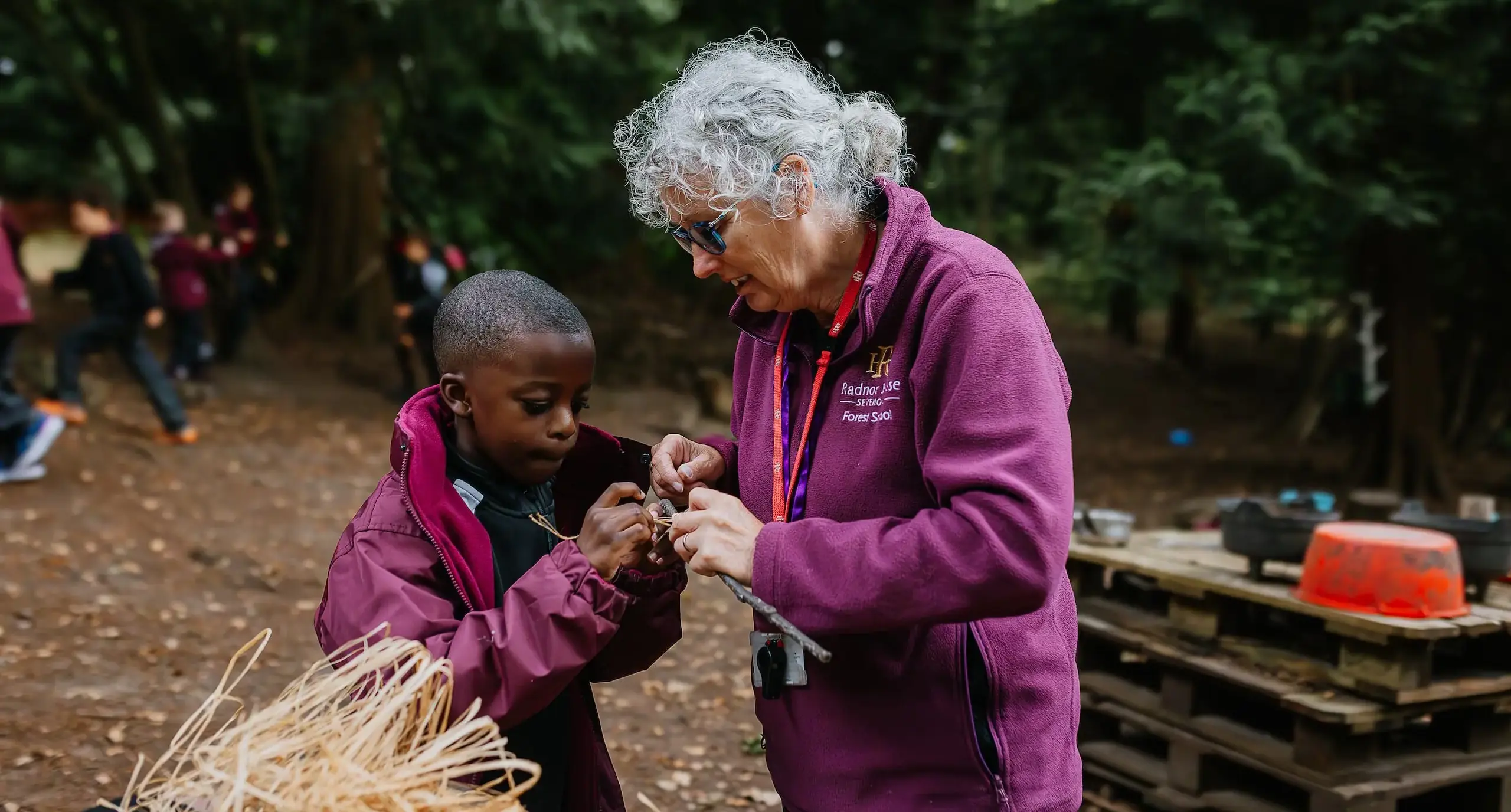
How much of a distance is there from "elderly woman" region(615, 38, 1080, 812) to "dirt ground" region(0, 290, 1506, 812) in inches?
114

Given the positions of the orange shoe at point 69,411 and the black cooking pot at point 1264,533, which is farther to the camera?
the orange shoe at point 69,411

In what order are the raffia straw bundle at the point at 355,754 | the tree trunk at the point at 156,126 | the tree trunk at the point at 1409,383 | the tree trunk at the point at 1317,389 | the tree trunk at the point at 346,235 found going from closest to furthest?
the raffia straw bundle at the point at 355,754 → the tree trunk at the point at 1409,383 → the tree trunk at the point at 156,126 → the tree trunk at the point at 1317,389 → the tree trunk at the point at 346,235

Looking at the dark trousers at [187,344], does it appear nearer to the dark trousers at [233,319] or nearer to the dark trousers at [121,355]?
the dark trousers at [233,319]

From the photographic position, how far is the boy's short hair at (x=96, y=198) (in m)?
9.10

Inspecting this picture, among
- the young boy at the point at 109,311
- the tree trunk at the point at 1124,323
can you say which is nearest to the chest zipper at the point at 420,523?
the young boy at the point at 109,311

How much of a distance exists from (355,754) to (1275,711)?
3813mm

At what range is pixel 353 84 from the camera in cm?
1134

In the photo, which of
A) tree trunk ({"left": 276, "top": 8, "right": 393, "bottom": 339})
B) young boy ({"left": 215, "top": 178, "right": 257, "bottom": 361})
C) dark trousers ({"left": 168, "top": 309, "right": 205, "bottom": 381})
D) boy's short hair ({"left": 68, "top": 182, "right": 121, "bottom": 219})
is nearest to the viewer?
boy's short hair ({"left": 68, "top": 182, "right": 121, "bottom": 219})

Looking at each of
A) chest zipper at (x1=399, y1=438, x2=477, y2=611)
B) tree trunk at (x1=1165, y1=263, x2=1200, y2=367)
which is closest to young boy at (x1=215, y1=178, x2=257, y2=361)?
chest zipper at (x1=399, y1=438, x2=477, y2=611)

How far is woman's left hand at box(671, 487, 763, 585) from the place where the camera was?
182 cm

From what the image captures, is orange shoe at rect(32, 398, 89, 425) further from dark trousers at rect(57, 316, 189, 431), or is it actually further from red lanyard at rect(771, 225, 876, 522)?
red lanyard at rect(771, 225, 876, 522)

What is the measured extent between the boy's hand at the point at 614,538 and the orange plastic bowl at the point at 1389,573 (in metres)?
2.75

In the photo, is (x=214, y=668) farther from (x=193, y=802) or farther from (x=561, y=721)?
→ (x=193, y=802)

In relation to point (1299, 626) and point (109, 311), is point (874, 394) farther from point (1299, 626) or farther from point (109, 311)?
point (109, 311)
